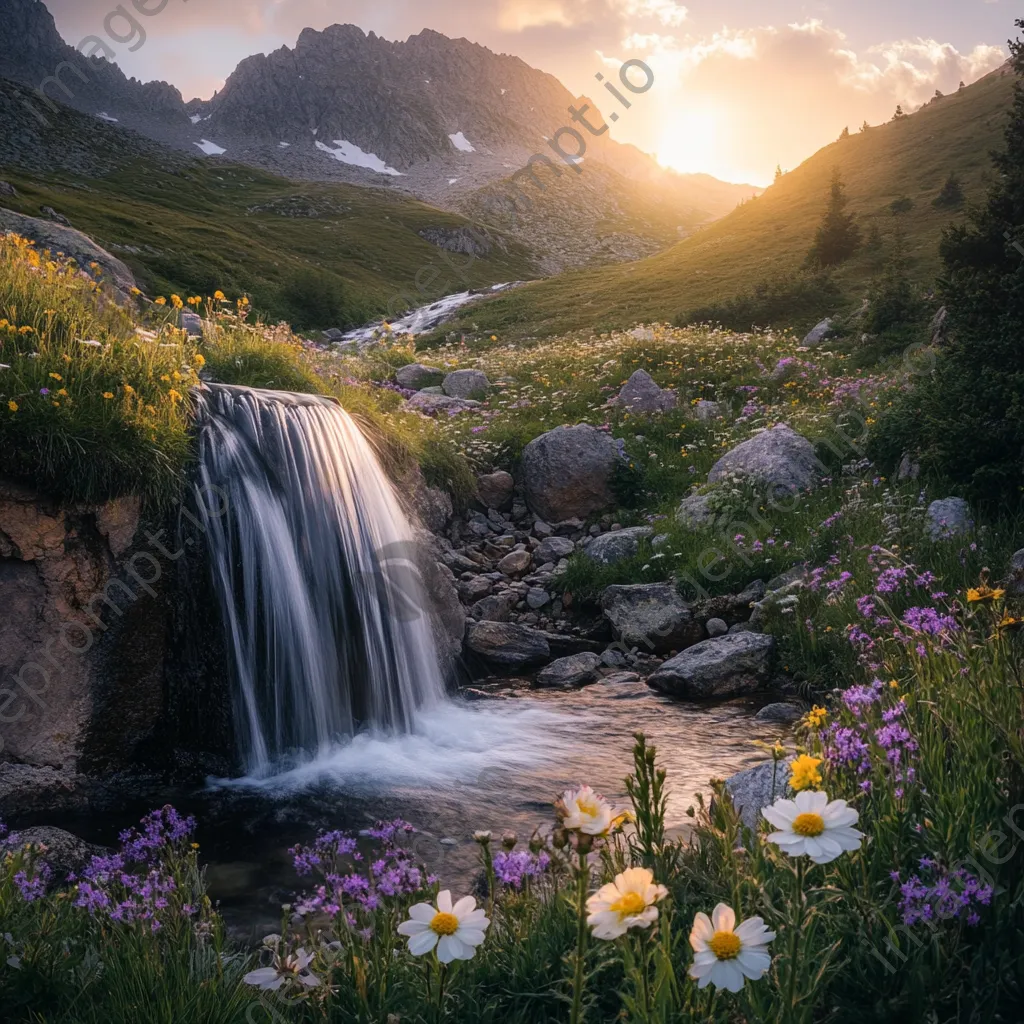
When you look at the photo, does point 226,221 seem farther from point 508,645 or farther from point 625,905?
point 625,905

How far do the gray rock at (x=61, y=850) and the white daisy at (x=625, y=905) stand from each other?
3533 mm

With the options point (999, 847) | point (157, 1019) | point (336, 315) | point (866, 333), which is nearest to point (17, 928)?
point (157, 1019)

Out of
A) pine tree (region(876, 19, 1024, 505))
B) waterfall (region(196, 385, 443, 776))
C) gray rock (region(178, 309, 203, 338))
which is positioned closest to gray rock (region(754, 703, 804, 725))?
pine tree (region(876, 19, 1024, 505))

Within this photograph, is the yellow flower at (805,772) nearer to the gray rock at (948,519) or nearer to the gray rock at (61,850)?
the gray rock at (61,850)

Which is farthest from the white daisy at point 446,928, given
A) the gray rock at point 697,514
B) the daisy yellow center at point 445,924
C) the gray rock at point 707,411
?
the gray rock at point 707,411

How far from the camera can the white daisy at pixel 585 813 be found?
1.37 m

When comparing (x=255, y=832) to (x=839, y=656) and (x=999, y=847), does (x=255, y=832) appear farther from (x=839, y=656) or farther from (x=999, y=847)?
(x=839, y=656)

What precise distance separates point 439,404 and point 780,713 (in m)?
10.3

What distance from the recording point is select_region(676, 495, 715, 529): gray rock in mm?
10531

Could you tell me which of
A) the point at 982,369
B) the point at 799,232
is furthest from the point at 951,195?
the point at 982,369

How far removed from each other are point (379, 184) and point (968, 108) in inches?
4626

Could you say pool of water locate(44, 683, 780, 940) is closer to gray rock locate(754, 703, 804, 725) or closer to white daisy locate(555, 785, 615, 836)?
gray rock locate(754, 703, 804, 725)

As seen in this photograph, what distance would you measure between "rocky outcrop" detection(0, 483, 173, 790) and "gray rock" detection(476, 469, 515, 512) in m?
6.77

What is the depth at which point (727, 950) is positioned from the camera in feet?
4.24
